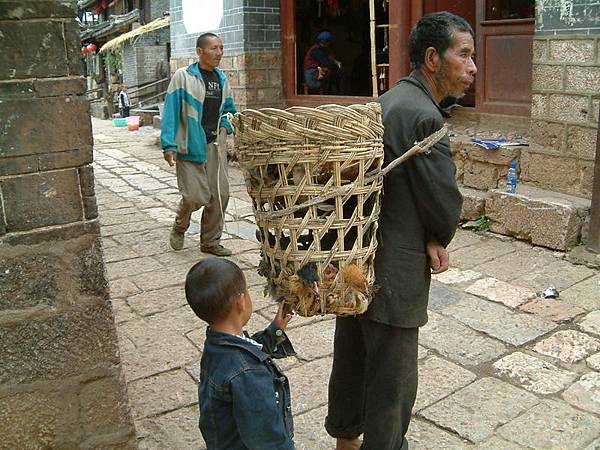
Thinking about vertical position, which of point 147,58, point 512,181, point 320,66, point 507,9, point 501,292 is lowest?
point 501,292

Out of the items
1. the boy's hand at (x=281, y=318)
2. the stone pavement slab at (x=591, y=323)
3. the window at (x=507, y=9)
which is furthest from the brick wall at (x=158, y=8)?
the boy's hand at (x=281, y=318)

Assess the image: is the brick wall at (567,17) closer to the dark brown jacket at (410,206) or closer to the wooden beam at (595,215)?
the wooden beam at (595,215)

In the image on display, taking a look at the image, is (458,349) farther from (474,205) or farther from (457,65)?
(474,205)

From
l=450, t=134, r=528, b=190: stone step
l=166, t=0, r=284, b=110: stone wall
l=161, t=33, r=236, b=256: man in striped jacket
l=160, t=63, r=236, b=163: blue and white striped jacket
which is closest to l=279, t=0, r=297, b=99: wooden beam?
l=166, t=0, r=284, b=110: stone wall

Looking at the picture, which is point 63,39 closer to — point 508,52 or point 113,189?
point 508,52

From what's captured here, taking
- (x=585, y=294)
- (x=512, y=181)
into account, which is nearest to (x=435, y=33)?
(x=585, y=294)

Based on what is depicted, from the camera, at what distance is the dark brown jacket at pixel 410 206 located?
2.22 m

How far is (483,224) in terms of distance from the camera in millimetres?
6156

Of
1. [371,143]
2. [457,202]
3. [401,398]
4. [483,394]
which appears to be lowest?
[483,394]

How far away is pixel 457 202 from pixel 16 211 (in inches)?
63.2

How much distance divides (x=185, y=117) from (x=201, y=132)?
18 centimetres

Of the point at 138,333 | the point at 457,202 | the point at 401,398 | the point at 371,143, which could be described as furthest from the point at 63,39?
the point at 138,333

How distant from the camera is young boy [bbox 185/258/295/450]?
1.85 meters

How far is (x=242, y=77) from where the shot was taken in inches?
375
